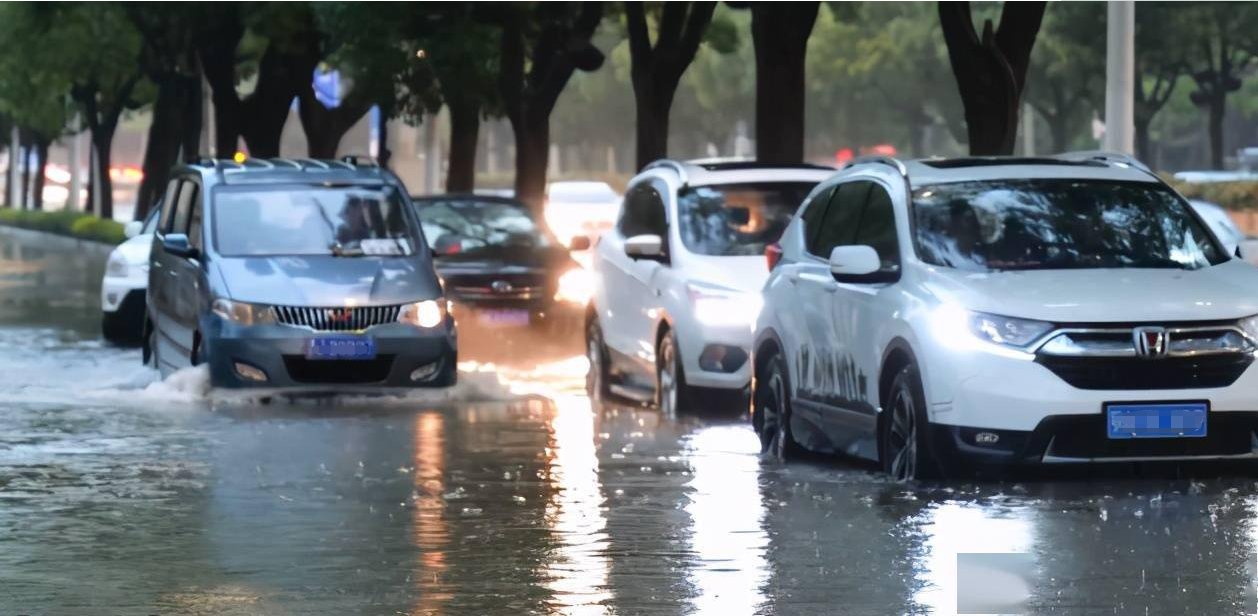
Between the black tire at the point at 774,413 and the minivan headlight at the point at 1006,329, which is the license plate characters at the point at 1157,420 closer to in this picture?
the minivan headlight at the point at 1006,329

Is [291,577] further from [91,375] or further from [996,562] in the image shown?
[91,375]

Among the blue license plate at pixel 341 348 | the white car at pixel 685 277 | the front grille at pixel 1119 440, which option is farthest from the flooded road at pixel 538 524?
the blue license plate at pixel 341 348

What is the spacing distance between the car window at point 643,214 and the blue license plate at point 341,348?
2107 mm

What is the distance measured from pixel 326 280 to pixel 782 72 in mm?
10189

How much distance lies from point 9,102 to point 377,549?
61902 mm

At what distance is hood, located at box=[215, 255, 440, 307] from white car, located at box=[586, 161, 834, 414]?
55.9 inches

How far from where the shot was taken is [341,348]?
17.2 m

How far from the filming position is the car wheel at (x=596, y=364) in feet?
60.8

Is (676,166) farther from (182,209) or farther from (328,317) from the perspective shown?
(182,209)

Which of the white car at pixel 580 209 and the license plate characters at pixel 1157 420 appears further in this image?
the white car at pixel 580 209

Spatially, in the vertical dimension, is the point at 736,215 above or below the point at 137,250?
above

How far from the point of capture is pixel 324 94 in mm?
50562

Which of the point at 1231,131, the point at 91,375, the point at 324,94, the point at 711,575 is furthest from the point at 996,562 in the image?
the point at 1231,131

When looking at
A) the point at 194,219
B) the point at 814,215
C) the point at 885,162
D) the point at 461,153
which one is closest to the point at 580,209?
the point at 461,153
